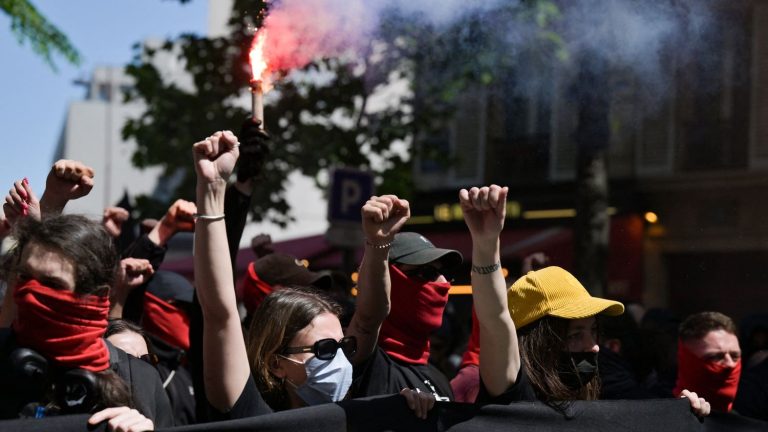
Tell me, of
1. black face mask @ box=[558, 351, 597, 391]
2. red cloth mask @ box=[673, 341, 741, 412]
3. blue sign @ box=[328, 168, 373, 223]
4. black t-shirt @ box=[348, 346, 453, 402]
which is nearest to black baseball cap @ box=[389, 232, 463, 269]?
black t-shirt @ box=[348, 346, 453, 402]

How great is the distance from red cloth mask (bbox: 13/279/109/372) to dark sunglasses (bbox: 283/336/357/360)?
2.54 ft

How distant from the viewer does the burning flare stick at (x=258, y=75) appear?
3598 millimetres

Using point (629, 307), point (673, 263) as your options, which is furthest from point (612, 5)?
point (673, 263)

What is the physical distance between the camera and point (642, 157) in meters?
18.3

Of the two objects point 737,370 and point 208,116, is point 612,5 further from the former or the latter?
point 208,116

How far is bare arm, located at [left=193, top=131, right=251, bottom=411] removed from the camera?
9.53ft

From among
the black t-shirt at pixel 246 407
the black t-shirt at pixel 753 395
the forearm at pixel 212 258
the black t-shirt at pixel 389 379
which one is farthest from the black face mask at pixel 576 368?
the black t-shirt at pixel 753 395

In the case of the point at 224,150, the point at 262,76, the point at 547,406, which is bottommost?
the point at 547,406

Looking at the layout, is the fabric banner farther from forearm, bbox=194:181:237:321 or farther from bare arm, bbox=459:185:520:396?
forearm, bbox=194:181:237:321

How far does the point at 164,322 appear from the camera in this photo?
515 cm

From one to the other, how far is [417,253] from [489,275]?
94 centimetres

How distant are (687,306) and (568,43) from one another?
855 centimetres

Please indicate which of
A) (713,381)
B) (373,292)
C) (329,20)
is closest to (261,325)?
(373,292)

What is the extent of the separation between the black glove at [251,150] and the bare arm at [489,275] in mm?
842
